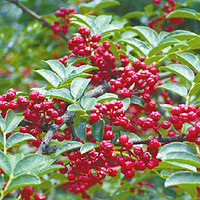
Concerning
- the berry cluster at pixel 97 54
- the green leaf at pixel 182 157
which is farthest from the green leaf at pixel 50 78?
the green leaf at pixel 182 157

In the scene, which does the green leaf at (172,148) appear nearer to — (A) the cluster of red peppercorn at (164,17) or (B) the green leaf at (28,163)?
(B) the green leaf at (28,163)

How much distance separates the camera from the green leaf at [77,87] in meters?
1.40

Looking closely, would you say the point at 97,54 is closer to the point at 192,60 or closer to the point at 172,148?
the point at 192,60

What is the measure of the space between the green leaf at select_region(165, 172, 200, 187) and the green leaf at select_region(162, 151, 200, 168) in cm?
5

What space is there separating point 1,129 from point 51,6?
2922 mm

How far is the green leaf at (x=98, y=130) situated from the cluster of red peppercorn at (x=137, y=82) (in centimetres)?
28

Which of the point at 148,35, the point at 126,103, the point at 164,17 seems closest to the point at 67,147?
the point at 126,103

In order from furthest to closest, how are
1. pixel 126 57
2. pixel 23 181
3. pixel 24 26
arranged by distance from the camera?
pixel 24 26
pixel 126 57
pixel 23 181

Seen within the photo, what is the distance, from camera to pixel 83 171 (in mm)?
1301

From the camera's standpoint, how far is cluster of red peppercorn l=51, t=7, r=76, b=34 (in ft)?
7.97

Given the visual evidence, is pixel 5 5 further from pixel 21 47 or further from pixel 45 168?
pixel 45 168

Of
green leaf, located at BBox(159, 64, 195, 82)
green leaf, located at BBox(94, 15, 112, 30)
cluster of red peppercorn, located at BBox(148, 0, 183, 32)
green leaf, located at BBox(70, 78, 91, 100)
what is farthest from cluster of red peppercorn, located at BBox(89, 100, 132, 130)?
cluster of red peppercorn, located at BBox(148, 0, 183, 32)

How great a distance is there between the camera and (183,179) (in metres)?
0.98

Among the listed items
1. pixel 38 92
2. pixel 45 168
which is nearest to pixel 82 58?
pixel 38 92
